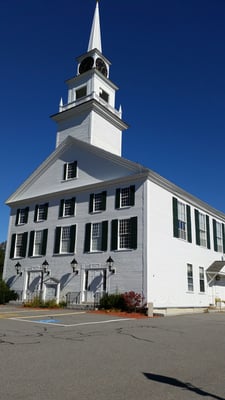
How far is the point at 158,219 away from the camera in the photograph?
21875 millimetres

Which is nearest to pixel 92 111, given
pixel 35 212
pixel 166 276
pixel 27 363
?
pixel 35 212

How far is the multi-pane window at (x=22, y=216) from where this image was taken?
27.7 metres

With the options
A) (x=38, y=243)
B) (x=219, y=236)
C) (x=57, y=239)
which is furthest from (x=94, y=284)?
(x=219, y=236)

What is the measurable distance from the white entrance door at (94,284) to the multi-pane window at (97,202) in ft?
13.0

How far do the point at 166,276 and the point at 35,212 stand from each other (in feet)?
36.7

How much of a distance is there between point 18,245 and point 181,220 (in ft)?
40.7

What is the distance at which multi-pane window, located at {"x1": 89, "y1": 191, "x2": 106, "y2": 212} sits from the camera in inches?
915

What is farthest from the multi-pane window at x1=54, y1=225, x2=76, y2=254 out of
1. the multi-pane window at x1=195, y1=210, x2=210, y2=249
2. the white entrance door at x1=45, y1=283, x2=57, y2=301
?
the multi-pane window at x1=195, y1=210, x2=210, y2=249

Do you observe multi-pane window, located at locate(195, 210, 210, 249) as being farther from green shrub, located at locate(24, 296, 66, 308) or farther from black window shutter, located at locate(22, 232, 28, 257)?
black window shutter, located at locate(22, 232, 28, 257)

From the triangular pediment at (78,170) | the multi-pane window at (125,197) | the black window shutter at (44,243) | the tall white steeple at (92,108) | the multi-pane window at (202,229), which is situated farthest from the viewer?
the tall white steeple at (92,108)

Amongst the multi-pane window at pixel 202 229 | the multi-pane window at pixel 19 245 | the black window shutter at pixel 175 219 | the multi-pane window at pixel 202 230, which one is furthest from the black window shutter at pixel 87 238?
the multi-pane window at pixel 202 230

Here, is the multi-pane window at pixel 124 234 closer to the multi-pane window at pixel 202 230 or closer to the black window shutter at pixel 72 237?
the black window shutter at pixel 72 237

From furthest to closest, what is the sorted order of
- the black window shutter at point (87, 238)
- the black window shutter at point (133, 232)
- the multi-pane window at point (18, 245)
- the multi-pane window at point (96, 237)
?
1. the multi-pane window at point (18, 245)
2. the black window shutter at point (87, 238)
3. the multi-pane window at point (96, 237)
4. the black window shutter at point (133, 232)

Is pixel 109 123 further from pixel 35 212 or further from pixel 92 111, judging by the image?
A: pixel 35 212
